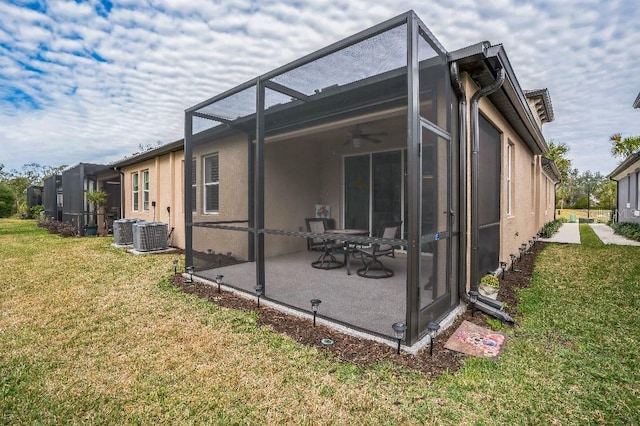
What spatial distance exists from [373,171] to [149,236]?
20.0 feet

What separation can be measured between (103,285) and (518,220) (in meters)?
→ 8.20

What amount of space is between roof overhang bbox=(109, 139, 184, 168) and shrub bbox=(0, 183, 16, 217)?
19.2 m

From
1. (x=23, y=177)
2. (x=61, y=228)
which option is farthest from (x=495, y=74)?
(x=23, y=177)

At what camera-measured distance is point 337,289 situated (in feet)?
14.8

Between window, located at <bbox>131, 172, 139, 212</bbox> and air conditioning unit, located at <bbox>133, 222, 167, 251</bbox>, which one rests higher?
window, located at <bbox>131, 172, 139, 212</bbox>

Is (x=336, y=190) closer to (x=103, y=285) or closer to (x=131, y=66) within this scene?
(x=103, y=285)

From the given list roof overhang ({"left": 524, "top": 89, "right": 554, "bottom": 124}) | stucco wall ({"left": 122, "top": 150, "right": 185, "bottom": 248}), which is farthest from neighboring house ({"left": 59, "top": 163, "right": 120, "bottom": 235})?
roof overhang ({"left": 524, "top": 89, "right": 554, "bottom": 124})

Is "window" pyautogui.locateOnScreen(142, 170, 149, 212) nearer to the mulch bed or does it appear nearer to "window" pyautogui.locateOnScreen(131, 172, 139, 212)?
"window" pyautogui.locateOnScreen(131, 172, 139, 212)

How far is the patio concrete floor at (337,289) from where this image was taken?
133 inches

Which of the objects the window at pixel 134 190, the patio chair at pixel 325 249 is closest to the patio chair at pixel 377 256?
the patio chair at pixel 325 249

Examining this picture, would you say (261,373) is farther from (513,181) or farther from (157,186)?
(157,186)

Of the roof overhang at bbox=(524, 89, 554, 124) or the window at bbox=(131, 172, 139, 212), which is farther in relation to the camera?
A: the window at bbox=(131, 172, 139, 212)

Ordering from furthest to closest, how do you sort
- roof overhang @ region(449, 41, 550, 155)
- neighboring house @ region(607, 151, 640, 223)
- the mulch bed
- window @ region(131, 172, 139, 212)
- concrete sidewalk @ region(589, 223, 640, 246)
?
1. window @ region(131, 172, 139, 212)
2. neighboring house @ region(607, 151, 640, 223)
3. concrete sidewalk @ region(589, 223, 640, 246)
4. roof overhang @ region(449, 41, 550, 155)
5. the mulch bed

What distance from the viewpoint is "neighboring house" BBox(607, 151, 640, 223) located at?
11.6m
